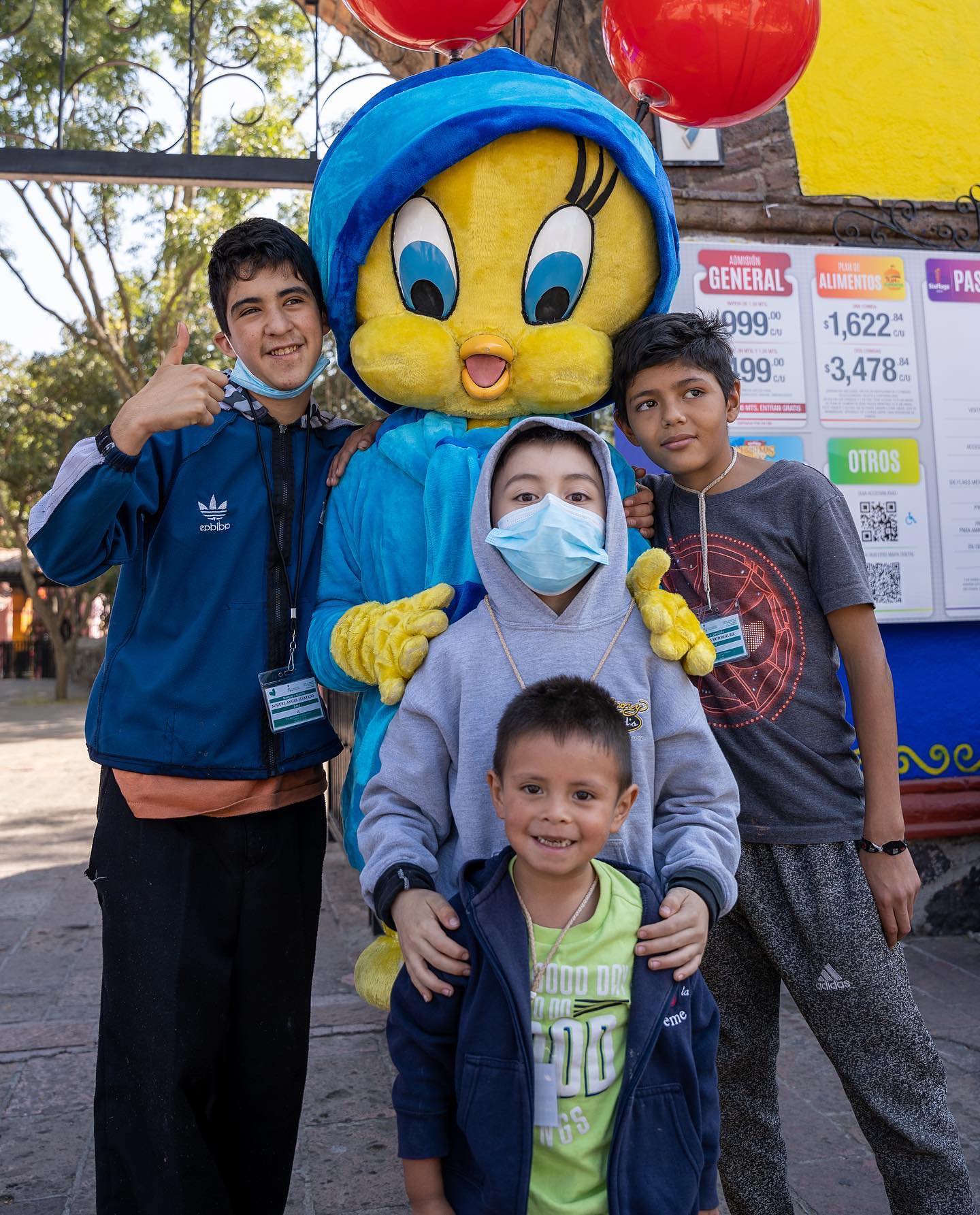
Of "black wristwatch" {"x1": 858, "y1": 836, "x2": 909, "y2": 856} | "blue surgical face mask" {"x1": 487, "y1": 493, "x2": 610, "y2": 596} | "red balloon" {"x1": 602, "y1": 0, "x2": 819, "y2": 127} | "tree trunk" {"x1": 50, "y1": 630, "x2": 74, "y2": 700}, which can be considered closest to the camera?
"blue surgical face mask" {"x1": 487, "y1": 493, "x2": 610, "y2": 596}

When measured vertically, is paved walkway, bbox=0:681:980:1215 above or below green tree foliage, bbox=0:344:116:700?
below

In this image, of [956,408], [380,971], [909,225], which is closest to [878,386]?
[956,408]

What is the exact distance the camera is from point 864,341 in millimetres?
4457

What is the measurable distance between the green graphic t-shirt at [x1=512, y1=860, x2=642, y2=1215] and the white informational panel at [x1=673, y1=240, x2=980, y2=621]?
3.00 m

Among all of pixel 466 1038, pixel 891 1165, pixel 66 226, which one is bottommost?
pixel 891 1165

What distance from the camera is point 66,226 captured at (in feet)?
40.4

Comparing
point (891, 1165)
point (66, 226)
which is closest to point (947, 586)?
point (891, 1165)

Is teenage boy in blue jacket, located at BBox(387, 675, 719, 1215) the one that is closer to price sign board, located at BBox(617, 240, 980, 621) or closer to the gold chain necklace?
the gold chain necklace

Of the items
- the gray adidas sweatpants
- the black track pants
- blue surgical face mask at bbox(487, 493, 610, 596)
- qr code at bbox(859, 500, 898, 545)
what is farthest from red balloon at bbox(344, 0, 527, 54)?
qr code at bbox(859, 500, 898, 545)

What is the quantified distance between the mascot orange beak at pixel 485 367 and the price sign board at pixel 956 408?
296 centimetres

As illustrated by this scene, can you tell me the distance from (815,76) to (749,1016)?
3858mm

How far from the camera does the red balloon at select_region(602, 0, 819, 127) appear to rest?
2670 mm

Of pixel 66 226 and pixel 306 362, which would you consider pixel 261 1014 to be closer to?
pixel 306 362

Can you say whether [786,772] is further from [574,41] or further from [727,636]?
[574,41]
